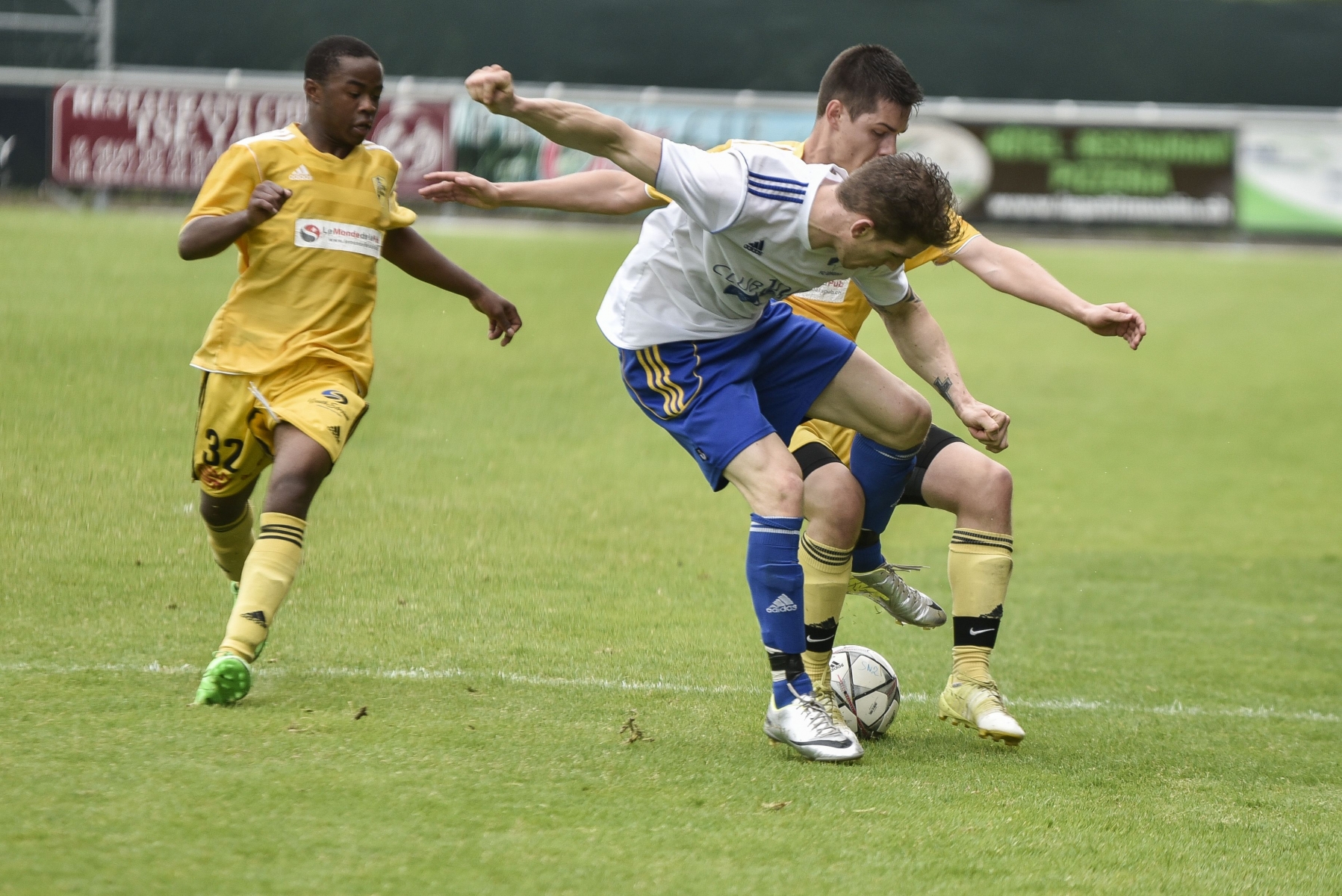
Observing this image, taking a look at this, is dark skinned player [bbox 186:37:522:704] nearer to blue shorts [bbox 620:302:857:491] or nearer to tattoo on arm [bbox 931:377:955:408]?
blue shorts [bbox 620:302:857:491]

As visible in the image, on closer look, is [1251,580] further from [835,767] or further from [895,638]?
[835,767]

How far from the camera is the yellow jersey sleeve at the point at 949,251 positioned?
4.91m

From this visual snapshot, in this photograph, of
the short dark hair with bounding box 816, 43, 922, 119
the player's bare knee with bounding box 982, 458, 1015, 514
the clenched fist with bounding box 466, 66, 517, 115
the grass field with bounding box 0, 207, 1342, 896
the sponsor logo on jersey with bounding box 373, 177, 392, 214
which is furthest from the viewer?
the sponsor logo on jersey with bounding box 373, 177, 392, 214

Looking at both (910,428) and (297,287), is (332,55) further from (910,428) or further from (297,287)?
(910,428)

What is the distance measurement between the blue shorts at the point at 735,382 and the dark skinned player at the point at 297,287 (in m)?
1.02

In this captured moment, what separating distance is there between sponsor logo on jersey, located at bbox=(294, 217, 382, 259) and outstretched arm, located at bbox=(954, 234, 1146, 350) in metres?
2.03

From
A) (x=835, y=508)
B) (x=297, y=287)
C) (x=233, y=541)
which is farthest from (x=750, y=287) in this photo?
(x=233, y=541)

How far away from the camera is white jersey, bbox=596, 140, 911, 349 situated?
407 cm

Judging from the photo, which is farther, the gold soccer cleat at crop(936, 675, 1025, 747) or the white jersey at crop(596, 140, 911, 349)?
the gold soccer cleat at crop(936, 675, 1025, 747)

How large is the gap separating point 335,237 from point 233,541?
4.04ft

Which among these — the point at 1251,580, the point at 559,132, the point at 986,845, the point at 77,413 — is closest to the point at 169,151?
the point at 77,413

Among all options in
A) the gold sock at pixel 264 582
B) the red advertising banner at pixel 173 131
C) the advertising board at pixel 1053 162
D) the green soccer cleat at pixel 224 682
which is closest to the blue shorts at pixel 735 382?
the gold sock at pixel 264 582

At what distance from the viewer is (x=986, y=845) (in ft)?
11.6

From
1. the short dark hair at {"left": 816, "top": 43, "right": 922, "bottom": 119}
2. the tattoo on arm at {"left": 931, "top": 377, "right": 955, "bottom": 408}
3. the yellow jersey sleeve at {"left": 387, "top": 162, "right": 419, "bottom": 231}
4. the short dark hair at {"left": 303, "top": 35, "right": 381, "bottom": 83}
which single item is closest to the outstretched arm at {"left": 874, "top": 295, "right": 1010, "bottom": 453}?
the tattoo on arm at {"left": 931, "top": 377, "right": 955, "bottom": 408}
